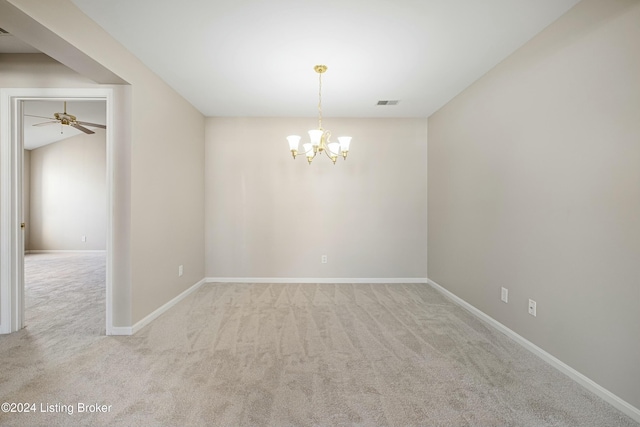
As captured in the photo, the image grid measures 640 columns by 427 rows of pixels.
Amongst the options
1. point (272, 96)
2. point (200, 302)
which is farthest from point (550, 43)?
point (200, 302)

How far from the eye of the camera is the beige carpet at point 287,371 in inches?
65.6

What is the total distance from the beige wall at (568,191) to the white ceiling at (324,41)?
36 centimetres

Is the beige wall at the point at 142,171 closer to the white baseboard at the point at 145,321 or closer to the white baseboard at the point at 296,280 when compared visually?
the white baseboard at the point at 145,321

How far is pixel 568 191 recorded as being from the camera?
210cm

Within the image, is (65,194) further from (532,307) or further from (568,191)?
(568,191)

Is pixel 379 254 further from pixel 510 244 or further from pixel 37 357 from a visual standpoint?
pixel 37 357

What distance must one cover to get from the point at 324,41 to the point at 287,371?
106 inches

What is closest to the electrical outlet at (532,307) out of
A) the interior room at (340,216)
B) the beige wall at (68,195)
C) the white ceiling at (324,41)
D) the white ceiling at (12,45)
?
the interior room at (340,216)

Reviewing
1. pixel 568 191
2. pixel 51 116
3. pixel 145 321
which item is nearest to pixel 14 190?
pixel 145 321

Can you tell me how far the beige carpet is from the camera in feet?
5.47

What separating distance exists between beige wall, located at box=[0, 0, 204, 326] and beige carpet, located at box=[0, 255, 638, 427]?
465 mm

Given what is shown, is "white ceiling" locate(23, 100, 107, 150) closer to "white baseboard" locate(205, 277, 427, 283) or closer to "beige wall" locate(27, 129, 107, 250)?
"beige wall" locate(27, 129, 107, 250)

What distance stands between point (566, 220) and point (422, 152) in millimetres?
2756

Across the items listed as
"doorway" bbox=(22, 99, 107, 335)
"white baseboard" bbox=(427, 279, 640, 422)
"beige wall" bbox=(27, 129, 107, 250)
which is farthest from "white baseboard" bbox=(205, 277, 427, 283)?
"beige wall" bbox=(27, 129, 107, 250)
